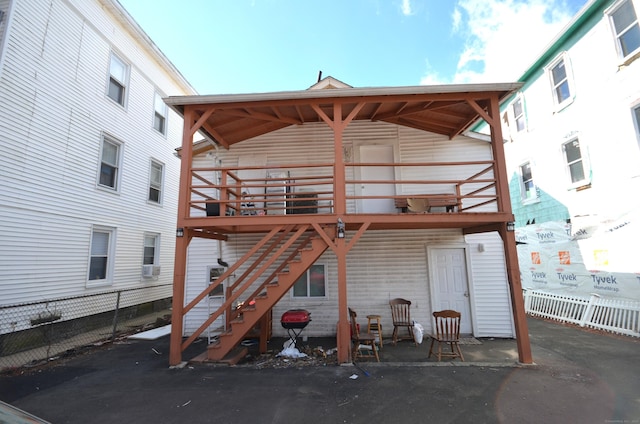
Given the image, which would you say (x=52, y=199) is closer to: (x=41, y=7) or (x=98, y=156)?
(x=98, y=156)

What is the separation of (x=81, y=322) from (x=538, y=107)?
16.7 m

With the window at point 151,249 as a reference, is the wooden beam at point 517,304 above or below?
below

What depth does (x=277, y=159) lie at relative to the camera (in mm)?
8297

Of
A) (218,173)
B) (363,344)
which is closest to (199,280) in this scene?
(218,173)

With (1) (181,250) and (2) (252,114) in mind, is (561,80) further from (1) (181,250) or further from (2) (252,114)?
(1) (181,250)

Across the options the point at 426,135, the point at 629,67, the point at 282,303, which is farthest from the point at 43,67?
the point at 629,67

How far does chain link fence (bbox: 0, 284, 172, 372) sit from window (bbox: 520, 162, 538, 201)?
14.3 meters

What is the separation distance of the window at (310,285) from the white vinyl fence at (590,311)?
7422 millimetres

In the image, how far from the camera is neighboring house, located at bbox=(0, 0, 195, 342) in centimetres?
692

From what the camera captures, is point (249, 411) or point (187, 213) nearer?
point (249, 411)

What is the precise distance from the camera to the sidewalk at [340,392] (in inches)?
147

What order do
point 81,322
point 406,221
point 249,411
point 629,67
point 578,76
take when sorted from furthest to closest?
point 578,76, point 81,322, point 629,67, point 406,221, point 249,411

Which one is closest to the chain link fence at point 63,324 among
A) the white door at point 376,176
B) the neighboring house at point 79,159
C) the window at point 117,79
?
the neighboring house at point 79,159

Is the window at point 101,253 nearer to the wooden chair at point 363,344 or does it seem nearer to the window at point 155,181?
the window at point 155,181
